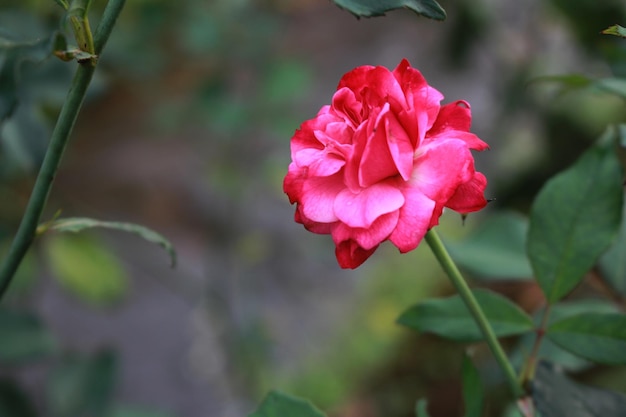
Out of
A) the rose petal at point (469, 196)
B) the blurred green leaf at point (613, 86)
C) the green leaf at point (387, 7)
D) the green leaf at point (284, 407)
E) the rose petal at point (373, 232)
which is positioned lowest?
the green leaf at point (284, 407)

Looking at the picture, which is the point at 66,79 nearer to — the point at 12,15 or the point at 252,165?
the point at 12,15

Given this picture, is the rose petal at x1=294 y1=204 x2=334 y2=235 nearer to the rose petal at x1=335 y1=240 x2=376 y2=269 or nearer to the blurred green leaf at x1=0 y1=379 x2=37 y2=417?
the rose petal at x1=335 y1=240 x2=376 y2=269

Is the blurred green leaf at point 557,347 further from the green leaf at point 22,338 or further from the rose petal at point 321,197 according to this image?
the green leaf at point 22,338

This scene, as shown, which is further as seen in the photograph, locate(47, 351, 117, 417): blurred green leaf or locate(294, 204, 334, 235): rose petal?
locate(47, 351, 117, 417): blurred green leaf

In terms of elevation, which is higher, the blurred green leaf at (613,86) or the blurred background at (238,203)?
the blurred green leaf at (613,86)

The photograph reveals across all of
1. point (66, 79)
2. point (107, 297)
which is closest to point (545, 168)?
point (107, 297)

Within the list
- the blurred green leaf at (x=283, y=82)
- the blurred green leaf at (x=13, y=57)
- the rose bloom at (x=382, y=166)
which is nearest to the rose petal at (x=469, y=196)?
the rose bloom at (x=382, y=166)

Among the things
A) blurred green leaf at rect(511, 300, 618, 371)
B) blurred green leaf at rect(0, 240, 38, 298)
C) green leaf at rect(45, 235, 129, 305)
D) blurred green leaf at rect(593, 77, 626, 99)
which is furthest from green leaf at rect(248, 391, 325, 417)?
green leaf at rect(45, 235, 129, 305)
